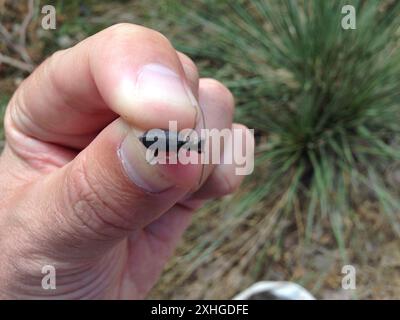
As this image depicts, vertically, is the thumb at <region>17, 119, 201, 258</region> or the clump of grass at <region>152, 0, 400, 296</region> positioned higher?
the clump of grass at <region>152, 0, 400, 296</region>

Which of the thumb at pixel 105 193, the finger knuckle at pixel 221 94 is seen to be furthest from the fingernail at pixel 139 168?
the finger knuckle at pixel 221 94

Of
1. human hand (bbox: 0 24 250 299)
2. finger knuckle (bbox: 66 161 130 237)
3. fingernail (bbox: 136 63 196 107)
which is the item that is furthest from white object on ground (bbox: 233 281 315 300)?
fingernail (bbox: 136 63 196 107)

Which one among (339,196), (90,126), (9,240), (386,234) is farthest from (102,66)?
(386,234)

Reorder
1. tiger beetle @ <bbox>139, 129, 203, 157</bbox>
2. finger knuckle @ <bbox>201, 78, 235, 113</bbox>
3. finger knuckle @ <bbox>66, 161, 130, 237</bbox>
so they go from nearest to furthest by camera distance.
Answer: tiger beetle @ <bbox>139, 129, 203, 157</bbox> → finger knuckle @ <bbox>66, 161, 130, 237</bbox> → finger knuckle @ <bbox>201, 78, 235, 113</bbox>

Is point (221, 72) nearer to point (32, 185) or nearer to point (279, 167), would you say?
point (279, 167)

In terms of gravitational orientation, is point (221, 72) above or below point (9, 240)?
above

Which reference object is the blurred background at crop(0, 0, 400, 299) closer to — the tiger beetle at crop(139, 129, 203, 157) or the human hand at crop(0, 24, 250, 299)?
the human hand at crop(0, 24, 250, 299)

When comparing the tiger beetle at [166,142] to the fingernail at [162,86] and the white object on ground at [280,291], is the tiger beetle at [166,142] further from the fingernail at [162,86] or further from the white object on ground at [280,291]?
the white object on ground at [280,291]
